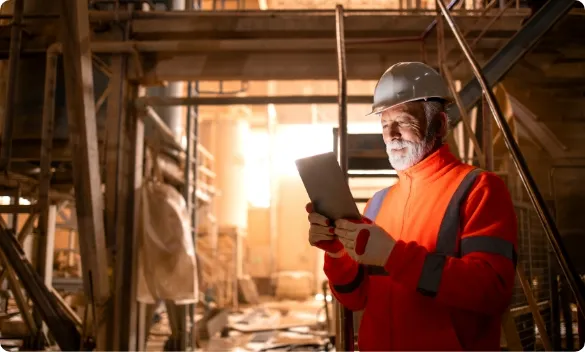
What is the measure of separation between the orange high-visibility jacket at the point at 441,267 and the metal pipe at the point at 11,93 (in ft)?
11.5

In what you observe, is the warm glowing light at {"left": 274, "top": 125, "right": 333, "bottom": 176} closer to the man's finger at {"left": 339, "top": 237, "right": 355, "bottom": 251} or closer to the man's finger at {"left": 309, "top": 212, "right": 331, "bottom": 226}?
the man's finger at {"left": 309, "top": 212, "right": 331, "bottom": 226}

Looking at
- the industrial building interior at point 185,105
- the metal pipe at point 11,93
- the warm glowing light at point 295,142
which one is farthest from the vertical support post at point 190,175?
the warm glowing light at point 295,142

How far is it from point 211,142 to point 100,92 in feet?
28.3

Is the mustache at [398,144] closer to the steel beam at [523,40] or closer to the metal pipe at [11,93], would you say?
the steel beam at [523,40]

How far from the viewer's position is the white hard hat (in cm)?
189

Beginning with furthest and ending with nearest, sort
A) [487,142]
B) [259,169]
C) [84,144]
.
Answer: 1. [259,169]
2. [84,144]
3. [487,142]

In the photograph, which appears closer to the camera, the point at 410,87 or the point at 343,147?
the point at 410,87

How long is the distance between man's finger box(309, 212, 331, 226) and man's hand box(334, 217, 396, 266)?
113 mm

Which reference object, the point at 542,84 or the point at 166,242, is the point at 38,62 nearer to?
the point at 166,242

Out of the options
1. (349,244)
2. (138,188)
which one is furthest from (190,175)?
(349,244)

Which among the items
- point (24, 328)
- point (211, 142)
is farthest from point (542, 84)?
point (211, 142)

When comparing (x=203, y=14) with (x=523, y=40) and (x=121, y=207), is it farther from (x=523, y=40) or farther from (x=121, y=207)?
(x=523, y=40)

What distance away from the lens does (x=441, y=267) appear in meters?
1.58

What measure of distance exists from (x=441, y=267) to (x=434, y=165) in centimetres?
46
